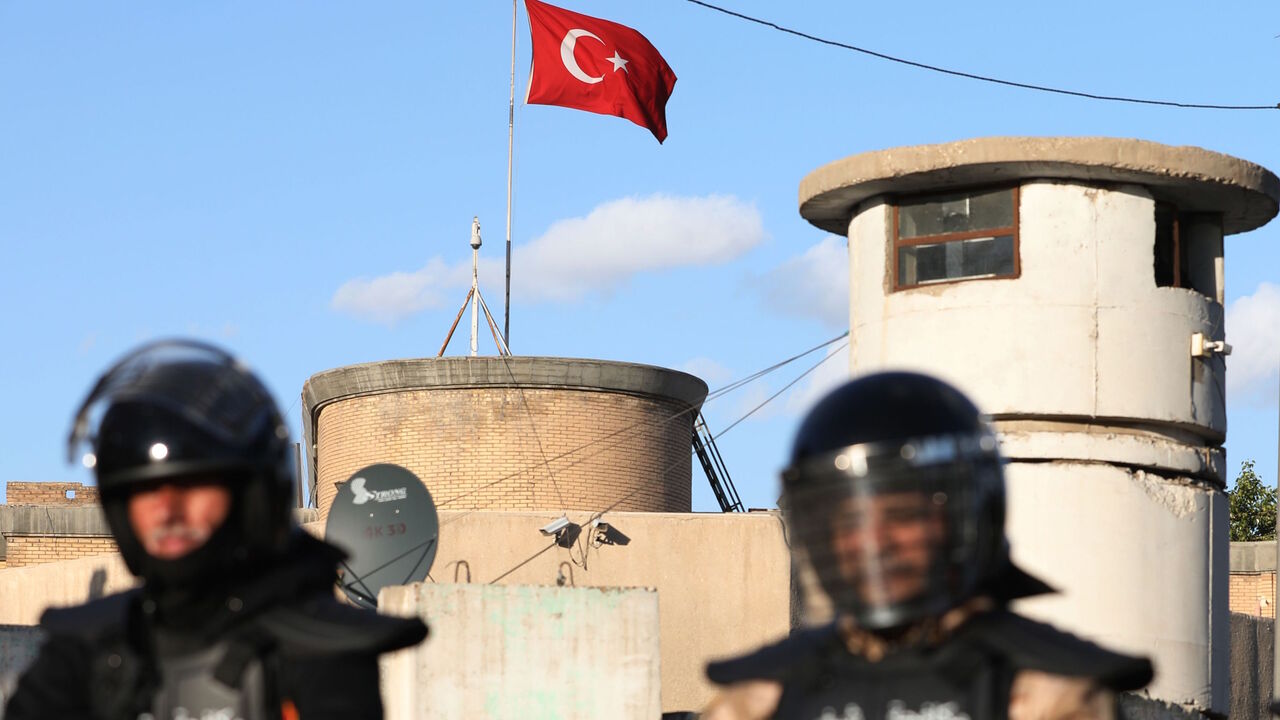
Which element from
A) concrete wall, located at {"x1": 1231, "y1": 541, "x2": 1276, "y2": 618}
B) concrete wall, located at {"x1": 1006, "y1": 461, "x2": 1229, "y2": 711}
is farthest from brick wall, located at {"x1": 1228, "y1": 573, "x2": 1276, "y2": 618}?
concrete wall, located at {"x1": 1006, "y1": 461, "x2": 1229, "y2": 711}

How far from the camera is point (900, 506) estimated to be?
142 inches

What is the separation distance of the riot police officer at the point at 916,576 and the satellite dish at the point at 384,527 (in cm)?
1507

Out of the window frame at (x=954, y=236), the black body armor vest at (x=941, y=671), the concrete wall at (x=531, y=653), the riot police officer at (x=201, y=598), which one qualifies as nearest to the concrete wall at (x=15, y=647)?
the concrete wall at (x=531, y=653)

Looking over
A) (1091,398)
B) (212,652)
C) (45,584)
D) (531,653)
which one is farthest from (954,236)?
(45,584)

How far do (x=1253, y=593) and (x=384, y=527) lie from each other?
19.9 m

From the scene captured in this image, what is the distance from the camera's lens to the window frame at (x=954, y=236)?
1702 centimetres

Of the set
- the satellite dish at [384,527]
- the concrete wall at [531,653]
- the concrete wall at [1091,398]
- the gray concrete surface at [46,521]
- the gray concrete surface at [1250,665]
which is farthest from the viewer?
the gray concrete surface at [46,521]

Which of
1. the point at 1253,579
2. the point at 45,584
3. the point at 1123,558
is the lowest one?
the point at 1253,579

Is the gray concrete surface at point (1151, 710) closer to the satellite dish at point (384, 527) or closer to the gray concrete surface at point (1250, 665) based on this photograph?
the satellite dish at point (384, 527)

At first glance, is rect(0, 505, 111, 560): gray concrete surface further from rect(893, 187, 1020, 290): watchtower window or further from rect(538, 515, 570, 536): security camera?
rect(893, 187, 1020, 290): watchtower window

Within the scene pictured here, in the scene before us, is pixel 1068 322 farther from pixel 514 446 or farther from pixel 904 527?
pixel 514 446

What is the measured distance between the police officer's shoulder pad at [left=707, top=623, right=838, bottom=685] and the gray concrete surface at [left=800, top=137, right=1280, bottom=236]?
1336 cm

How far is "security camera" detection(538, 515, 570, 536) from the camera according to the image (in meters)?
25.4

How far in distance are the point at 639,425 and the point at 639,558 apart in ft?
23.9
